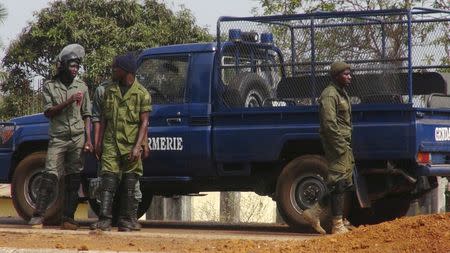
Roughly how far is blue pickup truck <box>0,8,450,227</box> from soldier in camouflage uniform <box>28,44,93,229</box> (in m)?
0.71

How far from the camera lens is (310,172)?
509 inches

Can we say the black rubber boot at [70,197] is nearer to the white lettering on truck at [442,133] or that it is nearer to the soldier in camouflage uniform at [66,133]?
the soldier in camouflage uniform at [66,133]

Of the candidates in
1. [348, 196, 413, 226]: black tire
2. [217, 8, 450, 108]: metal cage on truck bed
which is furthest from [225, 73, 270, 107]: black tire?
[348, 196, 413, 226]: black tire

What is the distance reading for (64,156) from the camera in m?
13.1

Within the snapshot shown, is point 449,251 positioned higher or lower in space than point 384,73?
lower

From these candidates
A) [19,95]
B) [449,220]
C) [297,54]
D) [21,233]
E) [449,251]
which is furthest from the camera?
Answer: [19,95]

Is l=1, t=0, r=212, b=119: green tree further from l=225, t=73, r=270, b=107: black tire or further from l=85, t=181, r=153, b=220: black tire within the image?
l=225, t=73, r=270, b=107: black tire

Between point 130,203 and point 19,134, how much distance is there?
2.41 meters

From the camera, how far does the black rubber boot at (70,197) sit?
43.0 feet

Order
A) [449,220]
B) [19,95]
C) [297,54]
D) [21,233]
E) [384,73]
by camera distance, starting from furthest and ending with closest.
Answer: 1. [19,95]
2. [297,54]
3. [384,73]
4. [21,233]
5. [449,220]

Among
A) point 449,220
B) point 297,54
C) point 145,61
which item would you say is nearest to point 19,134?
point 145,61

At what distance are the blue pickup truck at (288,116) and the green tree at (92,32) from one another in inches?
587

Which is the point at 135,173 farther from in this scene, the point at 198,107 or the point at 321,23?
the point at 321,23

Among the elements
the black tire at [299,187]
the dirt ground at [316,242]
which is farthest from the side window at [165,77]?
the dirt ground at [316,242]
